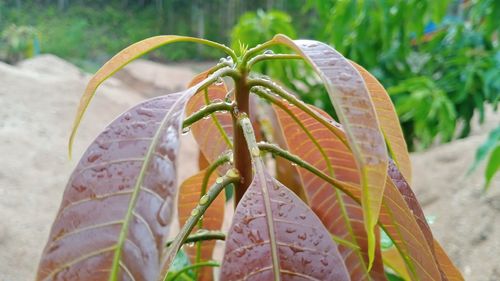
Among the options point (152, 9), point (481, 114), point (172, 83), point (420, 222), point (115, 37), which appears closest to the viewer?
point (420, 222)

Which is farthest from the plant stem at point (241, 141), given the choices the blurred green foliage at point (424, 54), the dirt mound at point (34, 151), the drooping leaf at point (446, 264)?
the blurred green foliage at point (424, 54)

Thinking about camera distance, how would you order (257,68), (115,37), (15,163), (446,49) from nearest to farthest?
(15,163), (446,49), (257,68), (115,37)

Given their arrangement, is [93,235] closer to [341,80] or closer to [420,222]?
[341,80]

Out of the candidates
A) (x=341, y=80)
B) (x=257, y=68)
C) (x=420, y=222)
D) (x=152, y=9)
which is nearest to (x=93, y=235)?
(x=341, y=80)

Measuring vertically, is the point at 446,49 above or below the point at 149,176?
above

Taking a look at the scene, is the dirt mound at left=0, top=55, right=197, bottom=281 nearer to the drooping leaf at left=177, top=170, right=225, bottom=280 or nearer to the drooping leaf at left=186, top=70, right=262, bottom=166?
the drooping leaf at left=177, top=170, right=225, bottom=280

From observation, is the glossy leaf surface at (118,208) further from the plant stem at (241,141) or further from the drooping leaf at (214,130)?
the drooping leaf at (214,130)
